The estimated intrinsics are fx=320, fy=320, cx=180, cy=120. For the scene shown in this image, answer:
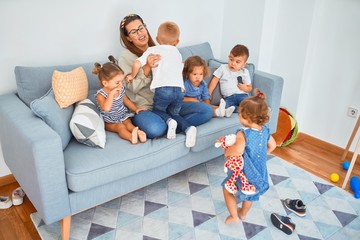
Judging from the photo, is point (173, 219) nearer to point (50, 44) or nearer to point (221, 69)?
point (221, 69)

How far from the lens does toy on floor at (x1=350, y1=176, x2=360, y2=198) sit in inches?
89.0

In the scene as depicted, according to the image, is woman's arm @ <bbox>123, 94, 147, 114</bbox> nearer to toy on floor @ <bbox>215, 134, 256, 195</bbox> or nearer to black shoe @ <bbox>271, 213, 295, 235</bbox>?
toy on floor @ <bbox>215, 134, 256, 195</bbox>

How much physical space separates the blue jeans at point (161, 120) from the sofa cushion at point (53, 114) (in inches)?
17.8

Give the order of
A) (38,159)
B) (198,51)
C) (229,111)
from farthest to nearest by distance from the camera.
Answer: (198,51) → (229,111) → (38,159)

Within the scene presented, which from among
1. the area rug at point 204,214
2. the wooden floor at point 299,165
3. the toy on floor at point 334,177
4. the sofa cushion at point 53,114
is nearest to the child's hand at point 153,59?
the sofa cushion at point 53,114

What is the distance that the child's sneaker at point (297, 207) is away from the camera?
6.73ft

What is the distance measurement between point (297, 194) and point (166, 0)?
189cm

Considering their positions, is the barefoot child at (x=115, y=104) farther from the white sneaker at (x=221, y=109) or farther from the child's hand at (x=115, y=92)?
the white sneaker at (x=221, y=109)

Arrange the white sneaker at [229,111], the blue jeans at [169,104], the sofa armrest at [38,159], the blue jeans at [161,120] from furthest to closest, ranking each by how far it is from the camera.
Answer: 1. the white sneaker at [229,111]
2. the blue jeans at [169,104]
3. the blue jeans at [161,120]
4. the sofa armrest at [38,159]

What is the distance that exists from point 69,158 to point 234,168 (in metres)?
0.92

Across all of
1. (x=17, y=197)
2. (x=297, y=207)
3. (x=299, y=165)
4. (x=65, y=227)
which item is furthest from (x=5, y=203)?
(x=299, y=165)

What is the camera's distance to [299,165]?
8.72ft

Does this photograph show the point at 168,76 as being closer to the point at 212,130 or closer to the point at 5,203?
the point at 212,130

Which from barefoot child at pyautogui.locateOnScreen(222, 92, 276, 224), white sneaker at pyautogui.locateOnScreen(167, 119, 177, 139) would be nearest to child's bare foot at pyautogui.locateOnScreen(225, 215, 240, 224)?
barefoot child at pyautogui.locateOnScreen(222, 92, 276, 224)
